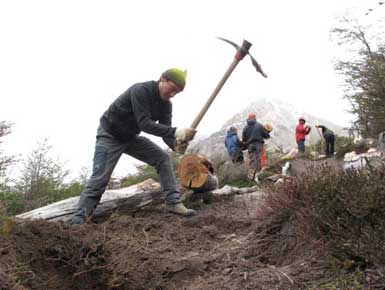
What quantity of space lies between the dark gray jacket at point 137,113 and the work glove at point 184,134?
0.17 meters

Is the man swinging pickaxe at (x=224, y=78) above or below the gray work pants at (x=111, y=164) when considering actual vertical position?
above

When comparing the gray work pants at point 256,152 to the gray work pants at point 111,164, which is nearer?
the gray work pants at point 111,164

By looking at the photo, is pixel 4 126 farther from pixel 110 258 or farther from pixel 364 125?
pixel 364 125

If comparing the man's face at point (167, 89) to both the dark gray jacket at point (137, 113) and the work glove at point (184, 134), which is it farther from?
the work glove at point (184, 134)

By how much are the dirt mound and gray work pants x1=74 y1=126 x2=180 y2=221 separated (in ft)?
3.33

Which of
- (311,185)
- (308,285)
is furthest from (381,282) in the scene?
(311,185)

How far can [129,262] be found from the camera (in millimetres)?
3900

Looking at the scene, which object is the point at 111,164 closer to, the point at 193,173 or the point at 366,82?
the point at 193,173

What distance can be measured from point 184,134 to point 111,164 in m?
1.13

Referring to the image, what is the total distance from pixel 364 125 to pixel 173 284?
2150 centimetres

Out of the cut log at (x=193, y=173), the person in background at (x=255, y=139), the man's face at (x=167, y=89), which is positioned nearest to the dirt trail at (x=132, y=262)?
the man's face at (x=167, y=89)

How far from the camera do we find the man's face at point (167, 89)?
18.9 ft

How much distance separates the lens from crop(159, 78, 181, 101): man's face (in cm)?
576

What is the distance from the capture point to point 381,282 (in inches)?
98.0
